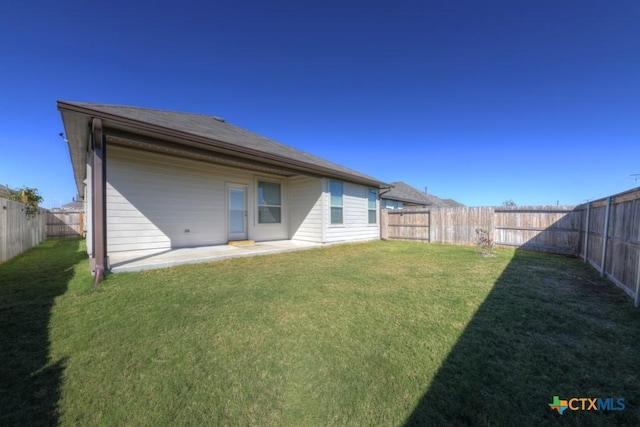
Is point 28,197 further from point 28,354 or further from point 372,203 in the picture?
point 372,203

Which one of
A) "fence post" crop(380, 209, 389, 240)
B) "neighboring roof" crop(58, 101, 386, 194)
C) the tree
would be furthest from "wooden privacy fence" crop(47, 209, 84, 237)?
"fence post" crop(380, 209, 389, 240)

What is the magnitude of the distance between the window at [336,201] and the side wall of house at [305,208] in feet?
2.03

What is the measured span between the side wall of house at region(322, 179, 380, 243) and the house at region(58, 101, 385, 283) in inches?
1.6

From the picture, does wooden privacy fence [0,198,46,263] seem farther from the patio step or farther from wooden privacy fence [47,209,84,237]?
the patio step

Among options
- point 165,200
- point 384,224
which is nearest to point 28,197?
point 165,200

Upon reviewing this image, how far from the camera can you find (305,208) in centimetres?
932

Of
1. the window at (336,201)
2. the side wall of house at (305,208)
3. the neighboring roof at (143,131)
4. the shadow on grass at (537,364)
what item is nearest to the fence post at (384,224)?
the window at (336,201)

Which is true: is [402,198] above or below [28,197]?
above

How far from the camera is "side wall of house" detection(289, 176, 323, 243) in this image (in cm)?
887

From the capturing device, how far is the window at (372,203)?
37.0 ft

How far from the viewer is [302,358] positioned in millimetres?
2154

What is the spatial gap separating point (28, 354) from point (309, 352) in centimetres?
243

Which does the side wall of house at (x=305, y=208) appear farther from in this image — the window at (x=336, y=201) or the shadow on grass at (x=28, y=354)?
the shadow on grass at (x=28, y=354)

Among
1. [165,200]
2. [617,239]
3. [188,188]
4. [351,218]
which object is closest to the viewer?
[617,239]
